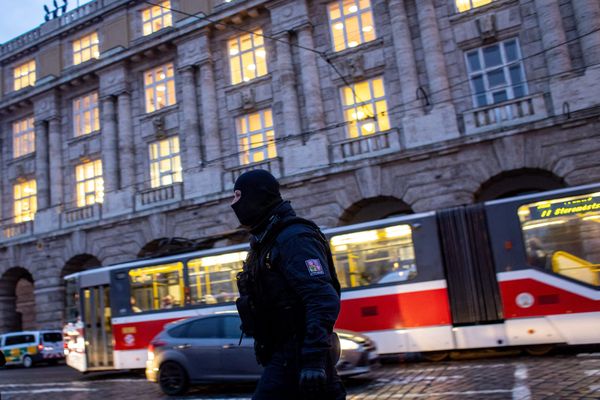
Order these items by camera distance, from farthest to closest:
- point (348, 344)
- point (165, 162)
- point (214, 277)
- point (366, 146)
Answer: point (165, 162), point (366, 146), point (214, 277), point (348, 344)

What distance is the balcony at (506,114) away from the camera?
55.2 feet

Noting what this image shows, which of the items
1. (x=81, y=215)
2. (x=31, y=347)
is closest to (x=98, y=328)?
(x=31, y=347)

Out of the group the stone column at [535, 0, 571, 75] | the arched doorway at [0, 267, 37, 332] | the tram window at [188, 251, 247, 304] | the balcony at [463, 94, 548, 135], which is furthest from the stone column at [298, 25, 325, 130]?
the arched doorway at [0, 267, 37, 332]

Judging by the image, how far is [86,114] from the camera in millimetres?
26812

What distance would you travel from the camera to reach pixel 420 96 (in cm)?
1867

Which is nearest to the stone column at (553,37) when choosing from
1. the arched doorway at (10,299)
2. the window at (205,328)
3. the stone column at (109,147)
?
the window at (205,328)

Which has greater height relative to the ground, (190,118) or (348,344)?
(190,118)

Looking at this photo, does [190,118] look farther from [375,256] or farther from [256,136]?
[375,256]

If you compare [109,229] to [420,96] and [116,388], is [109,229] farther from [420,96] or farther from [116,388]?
[420,96]

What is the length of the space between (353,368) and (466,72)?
12.8 meters

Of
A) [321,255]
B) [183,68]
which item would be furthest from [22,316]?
[321,255]

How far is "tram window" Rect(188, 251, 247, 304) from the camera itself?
46.2ft

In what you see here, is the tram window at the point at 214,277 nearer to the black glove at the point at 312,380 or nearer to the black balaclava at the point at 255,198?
the black balaclava at the point at 255,198

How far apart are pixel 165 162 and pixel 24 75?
39.3 feet
